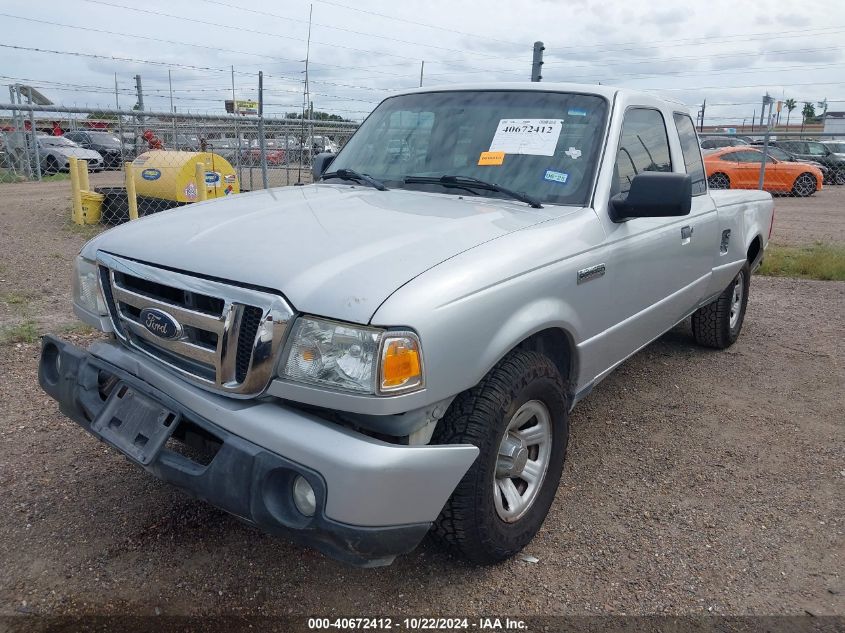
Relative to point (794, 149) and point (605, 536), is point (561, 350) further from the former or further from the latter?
point (794, 149)

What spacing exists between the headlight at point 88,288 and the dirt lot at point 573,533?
2.85 feet

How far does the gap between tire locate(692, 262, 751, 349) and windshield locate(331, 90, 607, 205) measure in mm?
2417

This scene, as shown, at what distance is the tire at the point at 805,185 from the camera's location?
1878 cm

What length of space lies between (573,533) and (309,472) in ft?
4.76

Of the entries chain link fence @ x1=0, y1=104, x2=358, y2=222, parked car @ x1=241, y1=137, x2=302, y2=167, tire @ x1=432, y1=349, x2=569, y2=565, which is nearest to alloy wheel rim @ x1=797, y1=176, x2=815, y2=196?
chain link fence @ x1=0, y1=104, x2=358, y2=222

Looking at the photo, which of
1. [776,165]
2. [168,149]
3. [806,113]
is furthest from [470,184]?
[806,113]

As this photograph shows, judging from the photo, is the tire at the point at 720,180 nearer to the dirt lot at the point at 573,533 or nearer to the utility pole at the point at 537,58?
the utility pole at the point at 537,58

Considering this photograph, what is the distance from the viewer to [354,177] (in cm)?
369

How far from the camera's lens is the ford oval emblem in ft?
7.72

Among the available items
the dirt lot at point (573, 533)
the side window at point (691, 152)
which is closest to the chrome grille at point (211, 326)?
the dirt lot at point (573, 533)

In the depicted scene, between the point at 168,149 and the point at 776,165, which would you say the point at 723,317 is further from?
the point at 776,165

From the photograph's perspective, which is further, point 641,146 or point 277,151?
point 277,151

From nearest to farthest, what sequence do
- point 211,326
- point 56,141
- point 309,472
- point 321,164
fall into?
point 309,472 < point 211,326 < point 321,164 < point 56,141

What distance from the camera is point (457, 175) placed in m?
3.36
